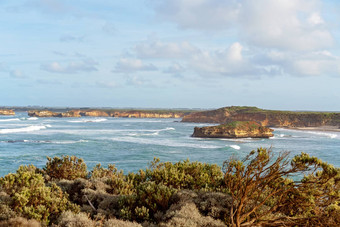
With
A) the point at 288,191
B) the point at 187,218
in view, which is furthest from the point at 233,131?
the point at 187,218

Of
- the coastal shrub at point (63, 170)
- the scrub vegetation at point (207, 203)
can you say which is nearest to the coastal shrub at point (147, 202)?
the scrub vegetation at point (207, 203)

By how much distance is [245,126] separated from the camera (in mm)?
75250

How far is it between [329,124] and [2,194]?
387 feet

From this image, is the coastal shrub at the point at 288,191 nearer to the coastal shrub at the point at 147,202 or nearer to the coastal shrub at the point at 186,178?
the coastal shrub at the point at 147,202

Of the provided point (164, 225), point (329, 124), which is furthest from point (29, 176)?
point (329, 124)

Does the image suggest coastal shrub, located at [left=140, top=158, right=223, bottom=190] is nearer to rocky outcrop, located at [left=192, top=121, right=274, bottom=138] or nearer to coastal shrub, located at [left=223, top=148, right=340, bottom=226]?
coastal shrub, located at [left=223, top=148, right=340, bottom=226]

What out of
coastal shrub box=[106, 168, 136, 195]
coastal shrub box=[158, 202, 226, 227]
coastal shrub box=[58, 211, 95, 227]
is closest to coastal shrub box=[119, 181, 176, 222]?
coastal shrub box=[158, 202, 226, 227]

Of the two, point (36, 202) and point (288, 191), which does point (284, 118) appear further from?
point (36, 202)

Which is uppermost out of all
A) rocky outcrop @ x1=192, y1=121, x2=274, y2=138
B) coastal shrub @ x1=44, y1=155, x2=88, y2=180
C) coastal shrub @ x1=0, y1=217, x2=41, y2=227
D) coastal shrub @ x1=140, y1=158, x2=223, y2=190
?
coastal shrub @ x1=140, y1=158, x2=223, y2=190

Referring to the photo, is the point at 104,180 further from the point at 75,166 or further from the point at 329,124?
the point at 329,124

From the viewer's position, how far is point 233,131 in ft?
238

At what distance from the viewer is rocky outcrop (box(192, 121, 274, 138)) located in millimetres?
72062

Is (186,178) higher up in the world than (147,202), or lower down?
higher up

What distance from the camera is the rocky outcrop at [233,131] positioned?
236 feet
